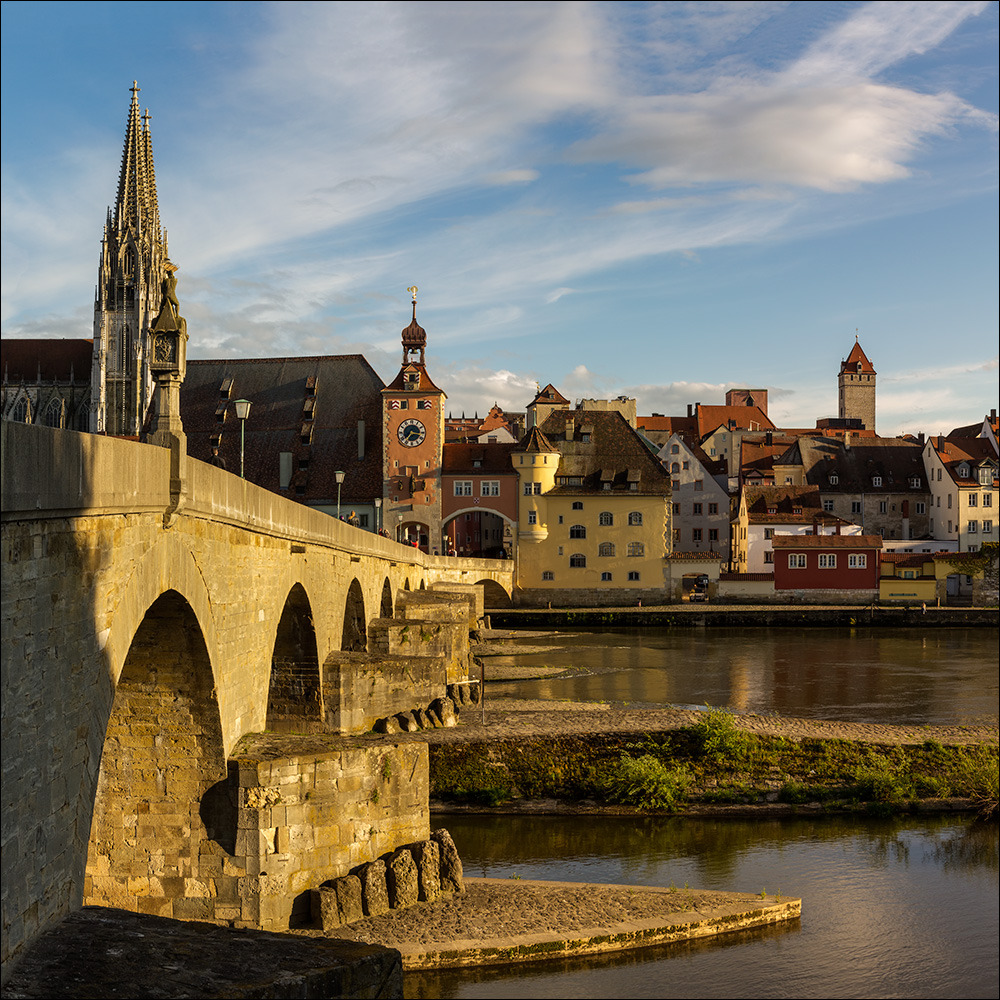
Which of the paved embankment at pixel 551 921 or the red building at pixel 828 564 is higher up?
the red building at pixel 828 564

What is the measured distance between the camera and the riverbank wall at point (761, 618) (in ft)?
212

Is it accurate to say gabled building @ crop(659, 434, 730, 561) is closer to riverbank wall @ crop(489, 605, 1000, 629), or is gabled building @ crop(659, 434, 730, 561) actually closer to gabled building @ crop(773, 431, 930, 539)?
gabled building @ crop(773, 431, 930, 539)

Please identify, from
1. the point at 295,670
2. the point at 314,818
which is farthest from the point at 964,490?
the point at 314,818

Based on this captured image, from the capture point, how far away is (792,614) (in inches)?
2596

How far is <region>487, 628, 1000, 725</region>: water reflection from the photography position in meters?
35.2

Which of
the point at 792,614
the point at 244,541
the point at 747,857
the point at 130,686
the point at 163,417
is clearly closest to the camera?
the point at 163,417

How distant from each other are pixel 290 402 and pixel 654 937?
6930cm

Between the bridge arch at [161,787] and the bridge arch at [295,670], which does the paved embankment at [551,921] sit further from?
the bridge arch at [295,670]

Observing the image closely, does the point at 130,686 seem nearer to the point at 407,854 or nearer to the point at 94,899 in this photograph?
the point at 94,899

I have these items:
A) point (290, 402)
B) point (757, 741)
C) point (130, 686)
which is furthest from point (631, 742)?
point (290, 402)

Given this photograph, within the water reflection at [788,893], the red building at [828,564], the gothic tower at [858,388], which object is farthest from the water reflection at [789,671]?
the gothic tower at [858,388]

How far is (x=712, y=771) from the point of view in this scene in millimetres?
23000

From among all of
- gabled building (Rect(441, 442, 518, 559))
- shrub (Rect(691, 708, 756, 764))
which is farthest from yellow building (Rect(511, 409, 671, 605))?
shrub (Rect(691, 708, 756, 764))

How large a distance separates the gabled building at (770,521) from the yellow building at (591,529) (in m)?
8.17
